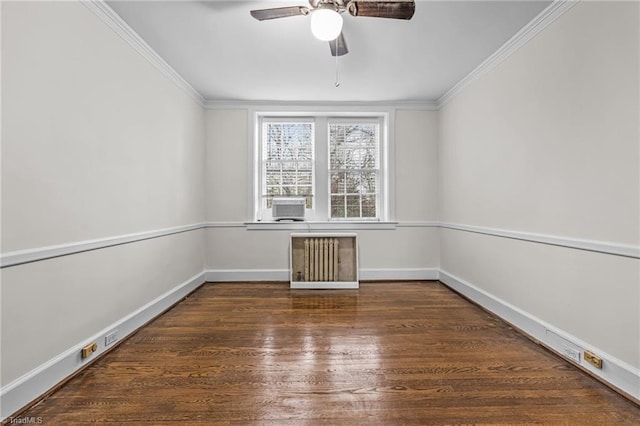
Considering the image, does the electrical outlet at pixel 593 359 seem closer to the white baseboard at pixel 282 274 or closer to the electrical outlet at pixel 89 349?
the white baseboard at pixel 282 274

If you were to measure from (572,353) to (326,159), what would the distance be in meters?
3.28

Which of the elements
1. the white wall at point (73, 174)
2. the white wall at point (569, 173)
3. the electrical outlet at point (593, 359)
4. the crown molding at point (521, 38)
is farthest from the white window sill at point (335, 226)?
the electrical outlet at point (593, 359)

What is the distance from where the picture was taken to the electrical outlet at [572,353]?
77.9 inches

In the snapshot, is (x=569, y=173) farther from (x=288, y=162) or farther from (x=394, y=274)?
(x=288, y=162)

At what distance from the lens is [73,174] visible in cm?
191

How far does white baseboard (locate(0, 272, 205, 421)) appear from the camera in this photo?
59.2 inches

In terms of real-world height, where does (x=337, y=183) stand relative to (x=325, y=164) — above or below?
below

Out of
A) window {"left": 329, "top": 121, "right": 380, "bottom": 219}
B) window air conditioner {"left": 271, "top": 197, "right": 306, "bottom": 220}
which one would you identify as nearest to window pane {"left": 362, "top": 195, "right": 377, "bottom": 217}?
window {"left": 329, "top": 121, "right": 380, "bottom": 219}

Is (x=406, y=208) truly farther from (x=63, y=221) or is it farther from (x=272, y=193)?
(x=63, y=221)

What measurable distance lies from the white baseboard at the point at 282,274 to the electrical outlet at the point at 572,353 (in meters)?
2.20

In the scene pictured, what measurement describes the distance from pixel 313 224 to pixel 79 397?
3.00 meters

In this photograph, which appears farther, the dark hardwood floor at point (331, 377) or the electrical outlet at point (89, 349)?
the electrical outlet at point (89, 349)

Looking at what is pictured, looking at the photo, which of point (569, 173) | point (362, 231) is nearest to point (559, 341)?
point (569, 173)

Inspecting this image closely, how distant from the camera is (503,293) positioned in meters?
2.80
